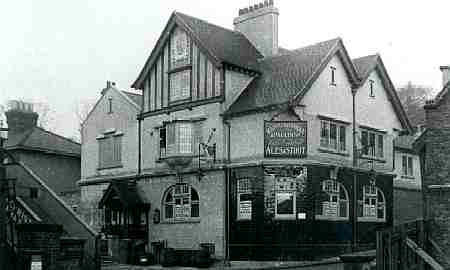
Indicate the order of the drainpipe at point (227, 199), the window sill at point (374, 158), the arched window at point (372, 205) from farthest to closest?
the window sill at point (374, 158) → the arched window at point (372, 205) → the drainpipe at point (227, 199)

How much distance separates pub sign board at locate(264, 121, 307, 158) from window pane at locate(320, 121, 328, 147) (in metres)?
1.83

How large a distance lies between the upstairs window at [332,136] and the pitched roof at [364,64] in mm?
3153

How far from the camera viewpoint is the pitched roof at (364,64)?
115 feet

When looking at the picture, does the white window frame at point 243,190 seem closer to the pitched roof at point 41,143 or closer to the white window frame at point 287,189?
the white window frame at point 287,189

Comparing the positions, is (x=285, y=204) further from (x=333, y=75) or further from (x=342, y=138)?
(x=333, y=75)

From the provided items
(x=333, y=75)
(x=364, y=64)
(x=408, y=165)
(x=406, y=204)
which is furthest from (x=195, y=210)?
(x=408, y=165)

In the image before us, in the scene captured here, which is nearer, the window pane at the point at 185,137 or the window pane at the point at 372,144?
the window pane at the point at 185,137

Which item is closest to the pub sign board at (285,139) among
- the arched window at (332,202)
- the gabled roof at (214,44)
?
the arched window at (332,202)

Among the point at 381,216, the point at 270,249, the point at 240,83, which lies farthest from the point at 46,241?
the point at 381,216

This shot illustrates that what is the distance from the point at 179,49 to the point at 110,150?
8398mm

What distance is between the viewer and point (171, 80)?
35531 millimetres

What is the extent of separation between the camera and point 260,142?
31.1 metres

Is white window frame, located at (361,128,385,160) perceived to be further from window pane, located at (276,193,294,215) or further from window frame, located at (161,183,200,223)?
window frame, located at (161,183,200,223)

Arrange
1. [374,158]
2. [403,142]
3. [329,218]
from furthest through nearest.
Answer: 1. [403,142]
2. [374,158]
3. [329,218]
